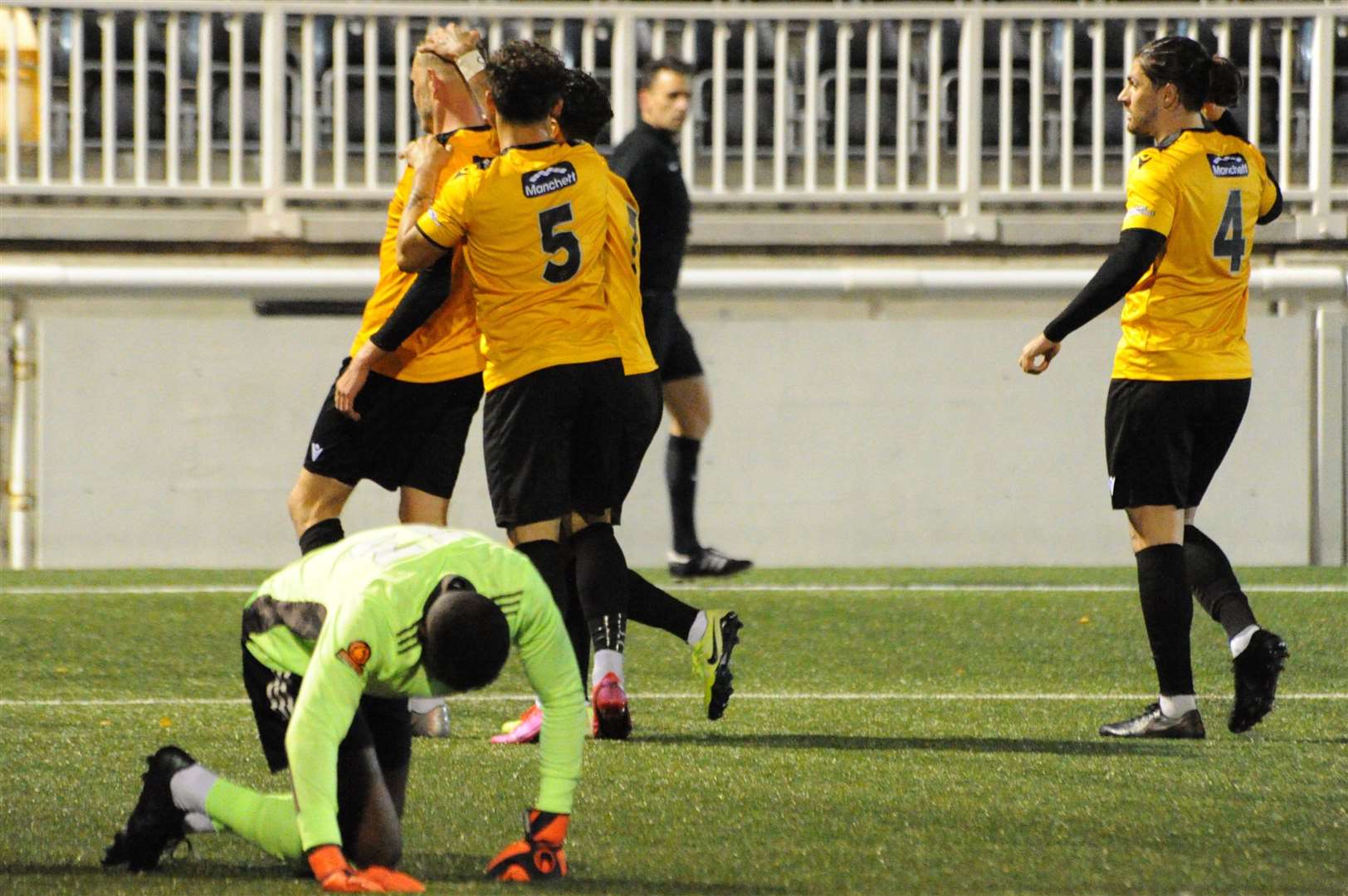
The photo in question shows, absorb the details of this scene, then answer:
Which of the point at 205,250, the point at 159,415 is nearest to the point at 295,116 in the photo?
the point at 205,250

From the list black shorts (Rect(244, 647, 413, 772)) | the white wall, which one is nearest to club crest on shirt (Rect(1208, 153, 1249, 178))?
black shorts (Rect(244, 647, 413, 772))

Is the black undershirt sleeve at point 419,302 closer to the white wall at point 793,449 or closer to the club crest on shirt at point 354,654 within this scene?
the club crest on shirt at point 354,654

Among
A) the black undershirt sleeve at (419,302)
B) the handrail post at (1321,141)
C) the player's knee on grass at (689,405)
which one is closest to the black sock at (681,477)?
the player's knee on grass at (689,405)

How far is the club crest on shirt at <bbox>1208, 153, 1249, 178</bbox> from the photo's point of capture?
5371mm

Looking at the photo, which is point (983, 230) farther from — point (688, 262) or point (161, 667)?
point (161, 667)

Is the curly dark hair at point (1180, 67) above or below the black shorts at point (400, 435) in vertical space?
above

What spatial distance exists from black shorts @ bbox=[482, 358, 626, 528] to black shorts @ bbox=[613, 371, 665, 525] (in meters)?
0.02

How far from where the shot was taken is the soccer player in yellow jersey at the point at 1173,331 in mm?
5309

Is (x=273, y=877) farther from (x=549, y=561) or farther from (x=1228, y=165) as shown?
(x=1228, y=165)

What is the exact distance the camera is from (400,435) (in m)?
5.57

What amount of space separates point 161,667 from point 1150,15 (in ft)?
21.7

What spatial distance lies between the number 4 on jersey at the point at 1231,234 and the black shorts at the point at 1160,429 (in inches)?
12.9

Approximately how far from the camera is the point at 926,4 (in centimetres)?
1116

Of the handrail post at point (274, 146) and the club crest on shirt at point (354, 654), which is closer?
the club crest on shirt at point (354, 654)
